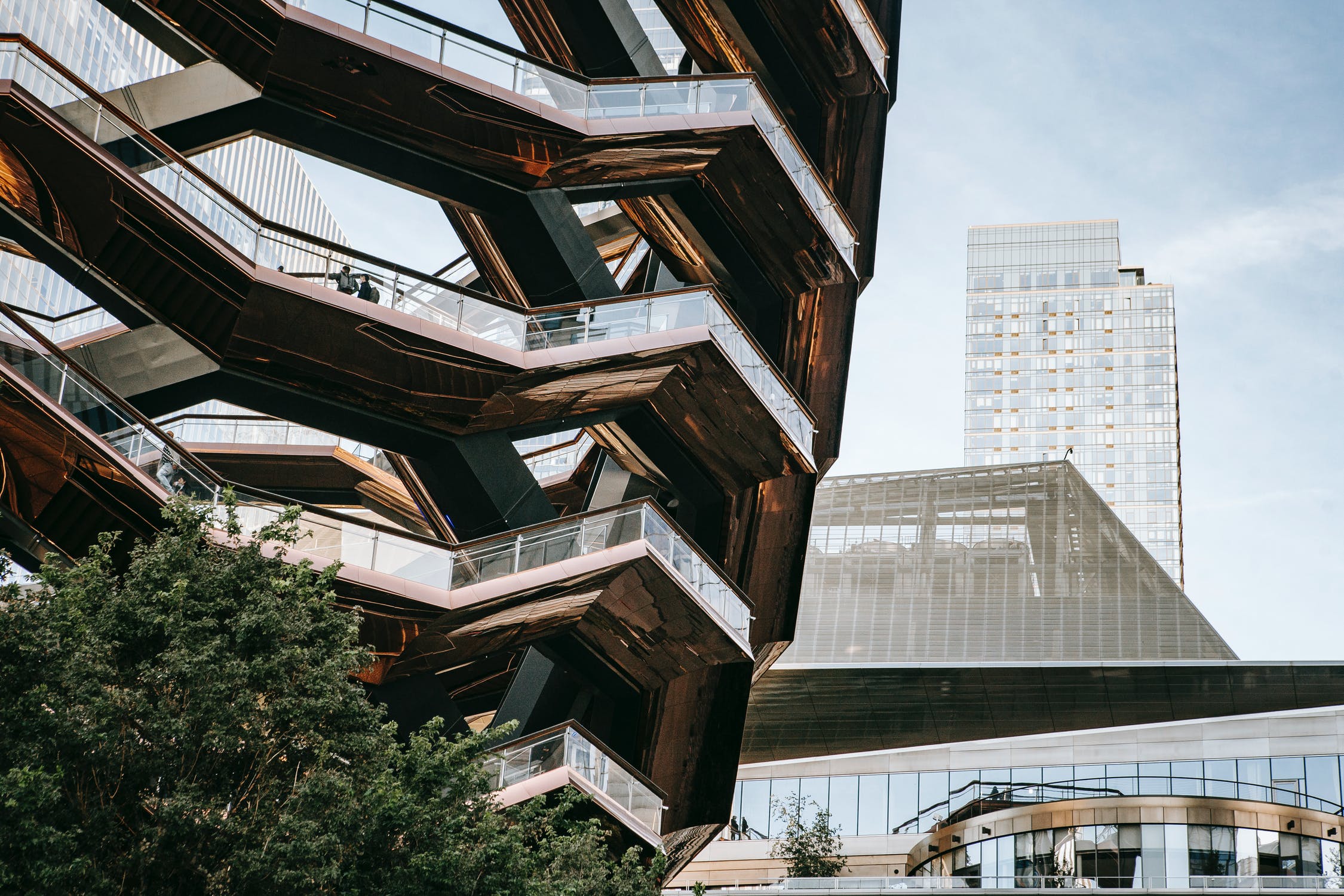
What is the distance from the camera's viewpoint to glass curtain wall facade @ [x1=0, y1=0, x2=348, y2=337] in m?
46.5

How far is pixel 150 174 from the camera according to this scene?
21.0 meters

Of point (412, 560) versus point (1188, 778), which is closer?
point (412, 560)

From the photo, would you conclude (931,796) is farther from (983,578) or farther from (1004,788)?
(983,578)

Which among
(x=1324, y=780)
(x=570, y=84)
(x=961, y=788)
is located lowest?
(x=961, y=788)

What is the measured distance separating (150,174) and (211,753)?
424 inches

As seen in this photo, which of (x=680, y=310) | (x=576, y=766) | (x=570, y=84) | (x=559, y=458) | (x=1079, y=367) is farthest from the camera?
(x=1079, y=367)

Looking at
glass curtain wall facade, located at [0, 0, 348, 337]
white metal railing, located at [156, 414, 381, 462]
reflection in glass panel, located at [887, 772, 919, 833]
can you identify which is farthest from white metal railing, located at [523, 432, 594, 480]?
reflection in glass panel, located at [887, 772, 919, 833]

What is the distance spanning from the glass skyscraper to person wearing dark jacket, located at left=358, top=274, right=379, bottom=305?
121382 millimetres

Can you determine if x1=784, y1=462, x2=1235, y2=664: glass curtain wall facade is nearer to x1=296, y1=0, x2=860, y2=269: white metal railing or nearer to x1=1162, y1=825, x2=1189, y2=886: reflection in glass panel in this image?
x1=1162, y1=825, x2=1189, y2=886: reflection in glass panel

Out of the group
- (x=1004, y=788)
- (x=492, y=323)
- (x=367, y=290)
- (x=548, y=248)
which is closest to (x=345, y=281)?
(x=367, y=290)

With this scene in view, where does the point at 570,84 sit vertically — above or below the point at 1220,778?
above

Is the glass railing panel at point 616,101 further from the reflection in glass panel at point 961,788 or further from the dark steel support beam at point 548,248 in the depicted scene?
the reflection in glass panel at point 961,788

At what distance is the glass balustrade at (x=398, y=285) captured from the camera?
Answer: 20.4m

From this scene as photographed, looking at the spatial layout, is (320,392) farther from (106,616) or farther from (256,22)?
(106,616)
